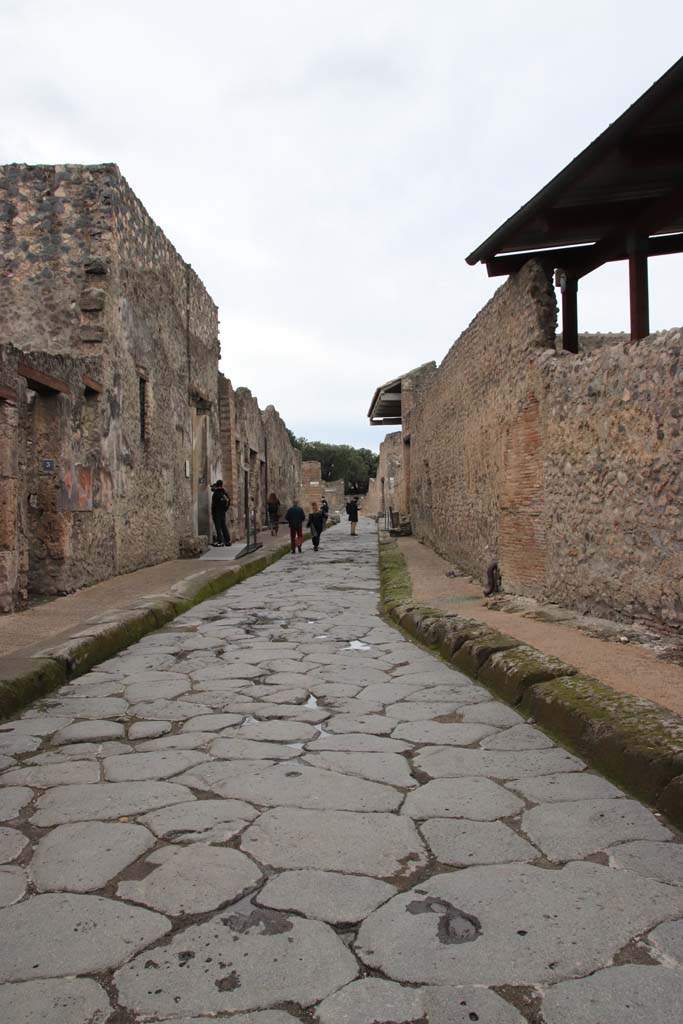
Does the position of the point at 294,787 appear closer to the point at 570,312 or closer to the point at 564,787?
the point at 564,787

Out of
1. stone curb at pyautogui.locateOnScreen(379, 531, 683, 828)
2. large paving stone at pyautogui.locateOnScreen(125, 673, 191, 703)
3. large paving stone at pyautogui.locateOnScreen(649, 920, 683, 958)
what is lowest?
large paving stone at pyautogui.locateOnScreen(125, 673, 191, 703)

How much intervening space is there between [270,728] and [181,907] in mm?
1699

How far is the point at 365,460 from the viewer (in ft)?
240

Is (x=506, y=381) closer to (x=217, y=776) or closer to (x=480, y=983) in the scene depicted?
(x=217, y=776)

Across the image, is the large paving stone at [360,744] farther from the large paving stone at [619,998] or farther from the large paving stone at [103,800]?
the large paving stone at [619,998]

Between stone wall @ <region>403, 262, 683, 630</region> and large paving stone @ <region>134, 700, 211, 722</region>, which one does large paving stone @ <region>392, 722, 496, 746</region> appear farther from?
stone wall @ <region>403, 262, 683, 630</region>

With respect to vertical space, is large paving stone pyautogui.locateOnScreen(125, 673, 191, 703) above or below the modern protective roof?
below

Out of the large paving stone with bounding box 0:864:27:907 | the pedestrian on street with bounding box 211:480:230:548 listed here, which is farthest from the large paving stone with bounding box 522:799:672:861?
the pedestrian on street with bounding box 211:480:230:548

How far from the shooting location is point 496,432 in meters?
8.34

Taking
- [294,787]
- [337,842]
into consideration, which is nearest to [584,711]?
[294,787]

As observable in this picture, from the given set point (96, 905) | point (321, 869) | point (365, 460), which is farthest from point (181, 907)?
point (365, 460)

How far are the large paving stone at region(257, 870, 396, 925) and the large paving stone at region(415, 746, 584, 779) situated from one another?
3.02ft

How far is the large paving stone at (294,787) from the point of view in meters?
2.73

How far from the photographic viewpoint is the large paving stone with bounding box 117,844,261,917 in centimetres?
204
